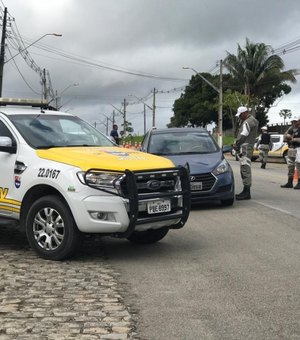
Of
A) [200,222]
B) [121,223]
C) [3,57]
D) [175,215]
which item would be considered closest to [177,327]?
[121,223]

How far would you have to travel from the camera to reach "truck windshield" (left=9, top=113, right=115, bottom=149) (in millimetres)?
7074

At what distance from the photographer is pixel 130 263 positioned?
6461mm

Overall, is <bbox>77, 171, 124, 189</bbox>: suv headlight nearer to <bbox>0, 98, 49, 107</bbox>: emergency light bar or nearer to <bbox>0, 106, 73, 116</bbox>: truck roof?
<bbox>0, 106, 73, 116</bbox>: truck roof

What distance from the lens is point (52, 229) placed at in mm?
6410

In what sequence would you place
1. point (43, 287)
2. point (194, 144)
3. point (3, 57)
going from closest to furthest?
1. point (43, 287)
2. point (194, 144)
3. point (3, 57)

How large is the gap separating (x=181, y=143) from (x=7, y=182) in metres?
5.38

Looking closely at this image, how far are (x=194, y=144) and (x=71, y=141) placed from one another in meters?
4.78

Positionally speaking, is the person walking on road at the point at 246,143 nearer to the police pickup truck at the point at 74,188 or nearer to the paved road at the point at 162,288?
the paved road at the point at 162,288

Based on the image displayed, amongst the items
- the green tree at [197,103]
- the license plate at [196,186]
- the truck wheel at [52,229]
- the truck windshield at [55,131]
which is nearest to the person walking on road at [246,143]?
the license plate at [196,186]

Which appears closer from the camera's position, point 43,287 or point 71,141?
point 43,287

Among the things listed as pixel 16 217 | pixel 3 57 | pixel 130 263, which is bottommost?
pixel 130 263

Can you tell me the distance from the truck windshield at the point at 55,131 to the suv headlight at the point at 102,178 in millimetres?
1016

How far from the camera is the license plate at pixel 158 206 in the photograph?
6422 mm

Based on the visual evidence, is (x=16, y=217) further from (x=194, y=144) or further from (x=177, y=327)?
(x=194, y=144)
